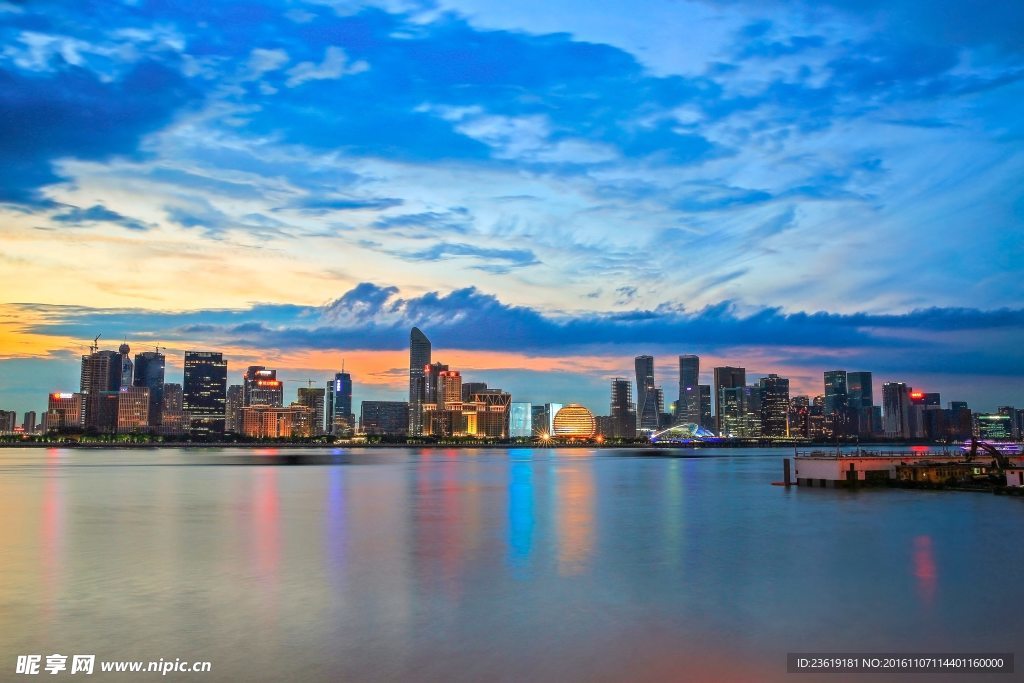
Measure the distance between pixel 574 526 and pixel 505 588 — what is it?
20260 millimetres

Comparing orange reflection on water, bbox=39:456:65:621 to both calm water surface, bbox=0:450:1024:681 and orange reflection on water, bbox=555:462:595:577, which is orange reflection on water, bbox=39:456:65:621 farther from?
orange reflection on water, bbox=555:462:595:577

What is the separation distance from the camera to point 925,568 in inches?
1250

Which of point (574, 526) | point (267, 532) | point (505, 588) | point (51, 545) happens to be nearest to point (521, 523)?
point (574, 526)

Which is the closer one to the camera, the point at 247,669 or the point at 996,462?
the point at 247,669

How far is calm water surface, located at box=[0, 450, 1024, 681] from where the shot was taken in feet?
64.2

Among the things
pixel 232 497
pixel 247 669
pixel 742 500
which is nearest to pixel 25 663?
pixel 247 669

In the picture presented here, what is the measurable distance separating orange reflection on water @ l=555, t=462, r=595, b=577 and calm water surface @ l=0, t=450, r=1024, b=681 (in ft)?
0.82

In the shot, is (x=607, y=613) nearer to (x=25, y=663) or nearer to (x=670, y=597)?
(x=670, y=597)

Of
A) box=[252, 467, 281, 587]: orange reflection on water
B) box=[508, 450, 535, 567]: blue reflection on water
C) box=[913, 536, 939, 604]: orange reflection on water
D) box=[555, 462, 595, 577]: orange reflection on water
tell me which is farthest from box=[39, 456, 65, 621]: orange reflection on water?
box=[913, 536, 939, 604]: orange reflection on water

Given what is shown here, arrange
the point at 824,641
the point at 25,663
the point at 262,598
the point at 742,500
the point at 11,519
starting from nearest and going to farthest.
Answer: the point at 25,663
the point at 824,641
the point at 262,598
the point at 11,519
the point at 742,500

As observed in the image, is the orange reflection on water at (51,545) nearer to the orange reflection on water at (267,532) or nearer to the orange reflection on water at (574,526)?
the orange reflection on water at (267,532)

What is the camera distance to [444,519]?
2016 inches

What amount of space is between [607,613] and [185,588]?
15.7m

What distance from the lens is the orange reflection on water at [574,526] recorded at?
112ft
